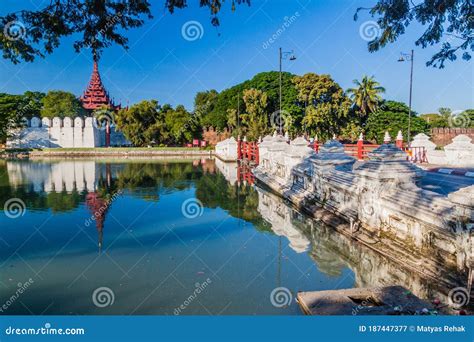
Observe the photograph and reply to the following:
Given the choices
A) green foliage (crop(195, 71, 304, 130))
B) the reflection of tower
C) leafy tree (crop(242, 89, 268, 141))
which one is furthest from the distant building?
the reflection of tower

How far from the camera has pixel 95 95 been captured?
205 feet

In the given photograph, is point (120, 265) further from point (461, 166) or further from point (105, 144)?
point (105, 144)

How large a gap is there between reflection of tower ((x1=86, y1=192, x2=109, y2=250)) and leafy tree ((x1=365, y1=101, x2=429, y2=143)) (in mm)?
33399

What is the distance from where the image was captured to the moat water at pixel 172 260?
498 centimetres

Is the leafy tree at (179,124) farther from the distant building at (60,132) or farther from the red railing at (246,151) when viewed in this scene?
the red railing at (246,151)

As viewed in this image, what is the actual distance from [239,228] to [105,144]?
174ft

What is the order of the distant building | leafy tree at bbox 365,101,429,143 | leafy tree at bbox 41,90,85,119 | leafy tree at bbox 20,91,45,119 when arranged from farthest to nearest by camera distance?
leafy tree at bbox 41,90,85,119, leafy tree at bbox 20,91,45,119, the distant building, leafy tree at bbox 365,101,429,143

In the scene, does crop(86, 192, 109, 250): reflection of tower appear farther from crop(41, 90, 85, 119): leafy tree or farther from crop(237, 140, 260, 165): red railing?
crop(41, 90, 85, 119): leafy tree

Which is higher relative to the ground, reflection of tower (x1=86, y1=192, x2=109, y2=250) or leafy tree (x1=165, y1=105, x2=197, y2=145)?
leafy tree (x1=165, y1=105, x2=197, y2=145)

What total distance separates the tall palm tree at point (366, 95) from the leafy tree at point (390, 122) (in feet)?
3.07

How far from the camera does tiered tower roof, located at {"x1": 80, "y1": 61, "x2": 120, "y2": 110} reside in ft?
205

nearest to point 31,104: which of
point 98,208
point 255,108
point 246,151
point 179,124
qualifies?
point 179,124

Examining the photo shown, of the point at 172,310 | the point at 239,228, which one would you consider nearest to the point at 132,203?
the point at 239,228

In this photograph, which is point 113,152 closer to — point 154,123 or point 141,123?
point 141,123
